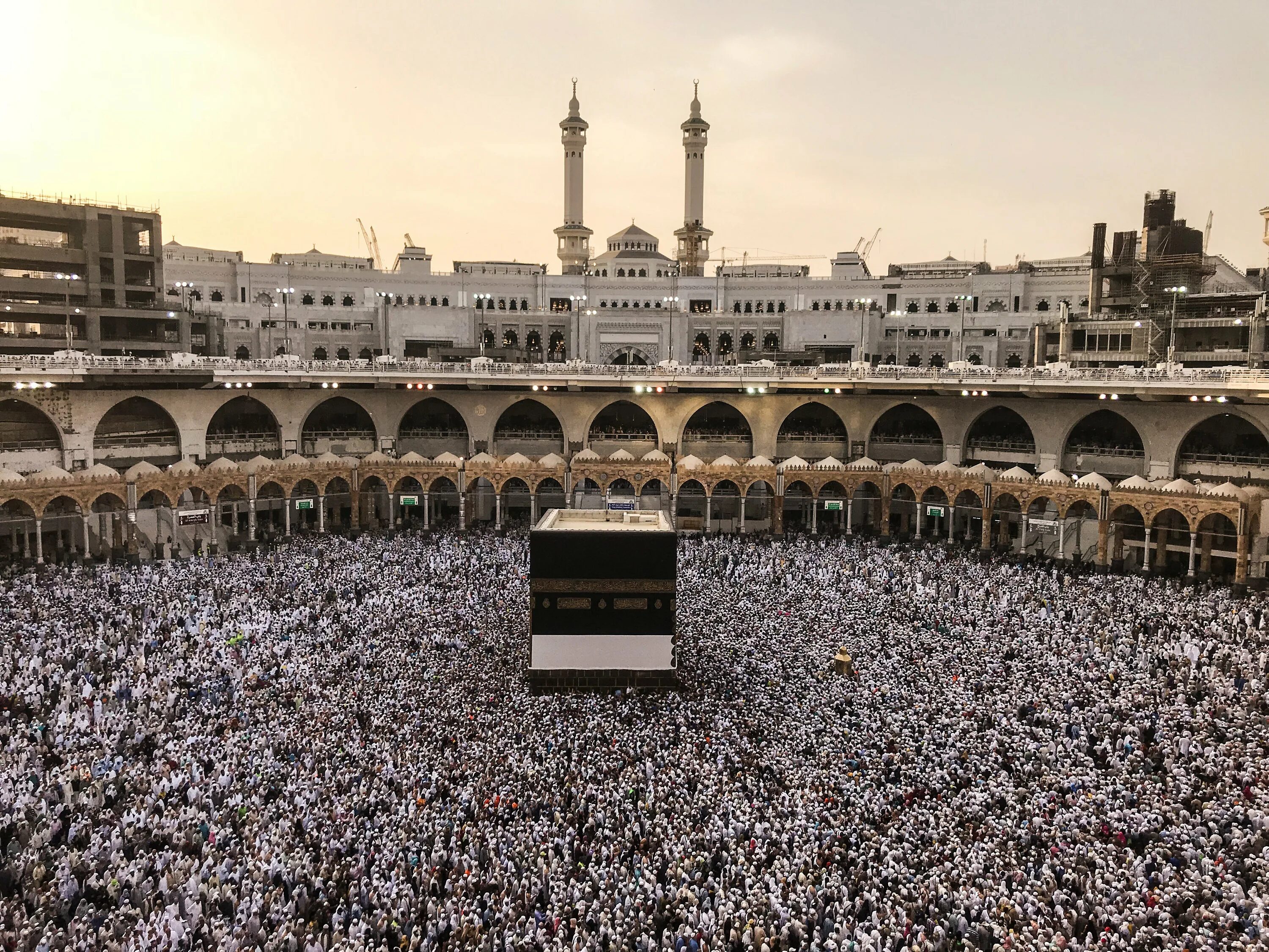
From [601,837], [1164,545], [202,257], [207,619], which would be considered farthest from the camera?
[202,257]

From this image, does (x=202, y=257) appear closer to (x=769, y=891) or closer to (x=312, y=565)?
(x=312, y=565)

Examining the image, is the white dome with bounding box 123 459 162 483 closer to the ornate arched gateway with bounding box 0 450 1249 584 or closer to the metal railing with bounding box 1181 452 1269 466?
the ornate arched gateway with bounding box 0 450 1249 584

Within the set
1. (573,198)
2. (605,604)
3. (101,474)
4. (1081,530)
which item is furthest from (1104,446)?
(573,198)

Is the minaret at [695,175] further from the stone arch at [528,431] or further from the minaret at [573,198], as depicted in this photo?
the stone arch at [528,431]

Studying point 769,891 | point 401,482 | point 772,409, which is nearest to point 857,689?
point 769,891

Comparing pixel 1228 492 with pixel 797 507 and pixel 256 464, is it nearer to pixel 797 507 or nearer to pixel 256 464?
pixel 797 507

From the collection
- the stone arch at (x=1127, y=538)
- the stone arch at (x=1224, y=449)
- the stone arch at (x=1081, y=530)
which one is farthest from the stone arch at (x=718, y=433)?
the stone arch at (x=1224, y=449)
